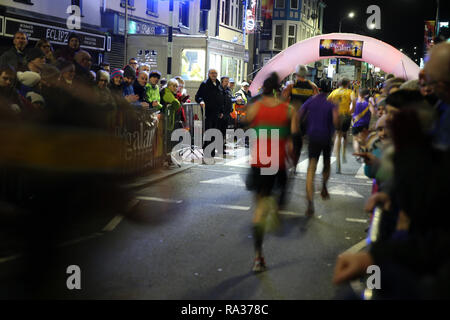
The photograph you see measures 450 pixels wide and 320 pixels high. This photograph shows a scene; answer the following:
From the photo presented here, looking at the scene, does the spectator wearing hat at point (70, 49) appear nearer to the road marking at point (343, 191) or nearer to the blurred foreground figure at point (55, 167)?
the road marking at point (343, 191)

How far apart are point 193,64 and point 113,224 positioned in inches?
600

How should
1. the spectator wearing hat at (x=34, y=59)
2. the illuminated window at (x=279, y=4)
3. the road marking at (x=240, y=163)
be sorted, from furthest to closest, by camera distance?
the illuminated window at (x=279, y=4)
the road marking at (x=240, y=163)
the spectator wearing hat at (x=34, y=59)

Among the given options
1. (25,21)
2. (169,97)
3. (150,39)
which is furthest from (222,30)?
(169,97)

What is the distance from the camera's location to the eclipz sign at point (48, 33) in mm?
16531

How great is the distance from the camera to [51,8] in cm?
1895

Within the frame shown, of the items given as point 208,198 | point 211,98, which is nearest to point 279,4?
point 211,98

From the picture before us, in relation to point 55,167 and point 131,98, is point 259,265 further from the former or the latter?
point 131,98

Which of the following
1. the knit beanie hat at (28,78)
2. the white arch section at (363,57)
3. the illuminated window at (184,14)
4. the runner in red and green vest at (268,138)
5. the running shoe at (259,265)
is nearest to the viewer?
the running shoe at (259,265)

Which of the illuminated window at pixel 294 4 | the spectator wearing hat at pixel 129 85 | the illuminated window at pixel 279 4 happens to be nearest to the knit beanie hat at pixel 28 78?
the spectator wearing hat at pixel 129 85

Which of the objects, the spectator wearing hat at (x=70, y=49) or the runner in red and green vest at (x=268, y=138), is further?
the spectator wearing hat at (x=70, y=49)

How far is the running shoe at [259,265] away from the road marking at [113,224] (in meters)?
2.30

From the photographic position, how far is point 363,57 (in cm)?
1844

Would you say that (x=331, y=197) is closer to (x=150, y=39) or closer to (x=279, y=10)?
(x=150, y=39)

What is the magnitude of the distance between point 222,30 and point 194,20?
13.9 ft
